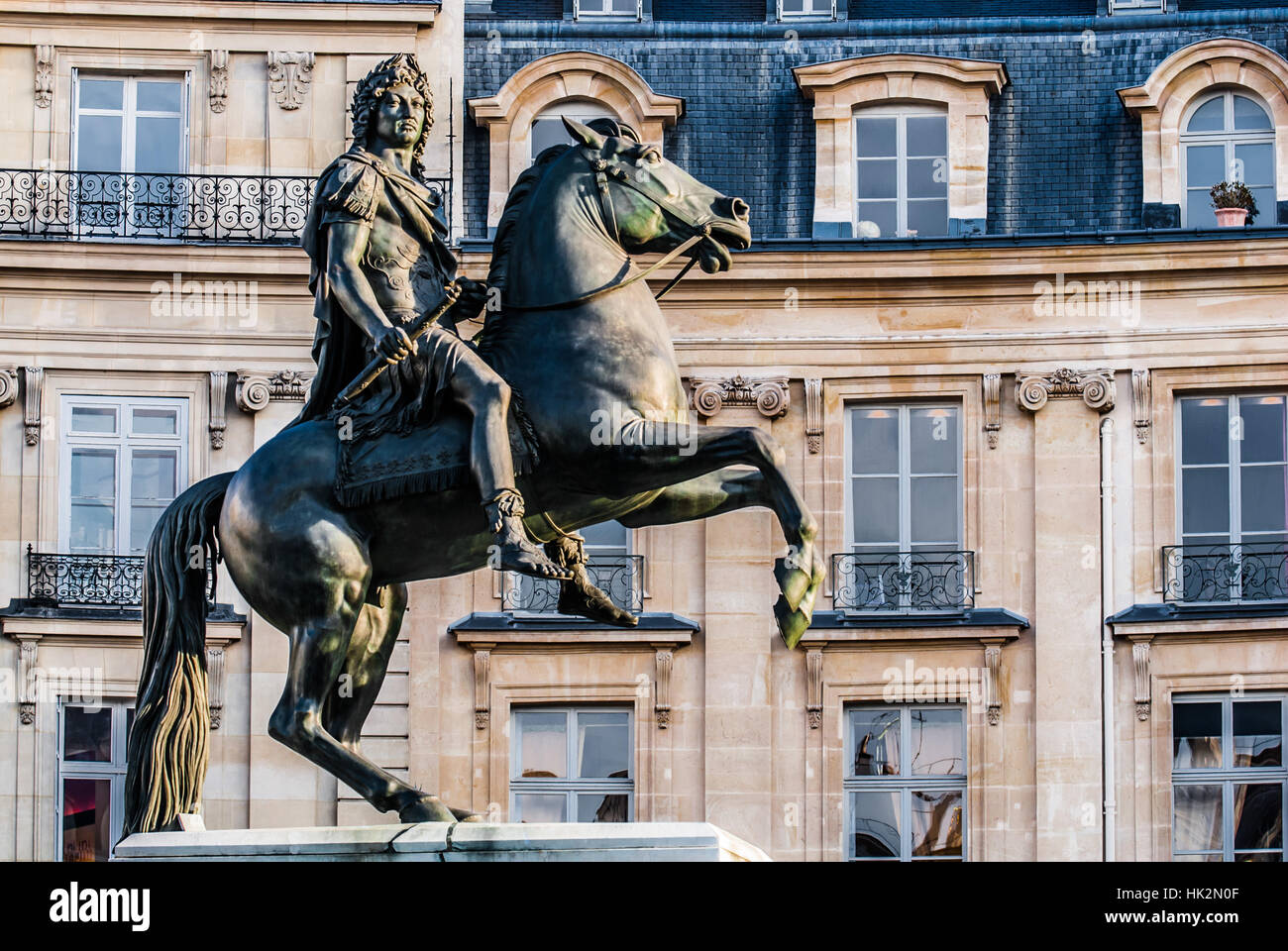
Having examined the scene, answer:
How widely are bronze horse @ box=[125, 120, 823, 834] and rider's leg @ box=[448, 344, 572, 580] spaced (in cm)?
20

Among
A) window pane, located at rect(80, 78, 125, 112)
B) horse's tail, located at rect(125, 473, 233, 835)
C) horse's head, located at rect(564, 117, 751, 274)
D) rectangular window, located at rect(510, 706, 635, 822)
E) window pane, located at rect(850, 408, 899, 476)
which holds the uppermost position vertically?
window pane, located at rect(80, 78, 125, 112)

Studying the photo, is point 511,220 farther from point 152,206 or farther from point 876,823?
point 152,206

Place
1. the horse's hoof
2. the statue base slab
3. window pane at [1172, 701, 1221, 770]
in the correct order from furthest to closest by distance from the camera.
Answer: window pane at [1172, 701, 1221, 770] → the horse's hoof → the statue base slab

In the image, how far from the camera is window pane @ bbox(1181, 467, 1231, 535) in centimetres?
2569

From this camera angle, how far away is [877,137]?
2648cm

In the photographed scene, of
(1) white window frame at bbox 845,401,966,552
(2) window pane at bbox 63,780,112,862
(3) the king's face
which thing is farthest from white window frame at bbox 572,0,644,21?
(3) the king's face

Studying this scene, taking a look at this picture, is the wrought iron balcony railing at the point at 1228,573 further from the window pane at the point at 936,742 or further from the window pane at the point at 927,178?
the window pane at the point at 927,178

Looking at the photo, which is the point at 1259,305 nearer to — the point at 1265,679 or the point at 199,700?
the point at 1265,679

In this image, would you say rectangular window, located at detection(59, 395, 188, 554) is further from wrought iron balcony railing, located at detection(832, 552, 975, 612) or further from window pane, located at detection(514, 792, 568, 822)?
wrought iron balcony railing, located at detection(832, 552, 975, 612)
